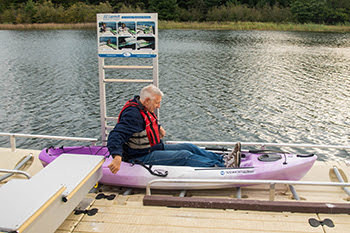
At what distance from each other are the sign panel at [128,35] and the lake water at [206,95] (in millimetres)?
6020

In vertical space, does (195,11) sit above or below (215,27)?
above

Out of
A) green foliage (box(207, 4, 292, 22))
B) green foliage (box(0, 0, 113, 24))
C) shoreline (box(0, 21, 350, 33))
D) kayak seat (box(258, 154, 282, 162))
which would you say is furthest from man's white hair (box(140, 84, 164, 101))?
green foliage (box(207, 4, 292, 22))

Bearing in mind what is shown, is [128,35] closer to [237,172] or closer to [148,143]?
[148,143]

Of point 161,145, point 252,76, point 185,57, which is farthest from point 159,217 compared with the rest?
point 185,57

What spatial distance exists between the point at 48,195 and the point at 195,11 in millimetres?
68529

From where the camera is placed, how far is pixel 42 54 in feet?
87.6

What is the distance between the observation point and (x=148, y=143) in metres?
5.26

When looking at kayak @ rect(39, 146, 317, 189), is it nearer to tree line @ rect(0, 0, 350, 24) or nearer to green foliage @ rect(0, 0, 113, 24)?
tree line @ rect(0, 0, 350, 24)

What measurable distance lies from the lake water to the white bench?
720cm

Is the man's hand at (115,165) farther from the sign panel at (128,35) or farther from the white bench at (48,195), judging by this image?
the sign panel at (128,35)

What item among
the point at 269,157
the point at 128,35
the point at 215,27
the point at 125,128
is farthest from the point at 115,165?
the point at 215,27

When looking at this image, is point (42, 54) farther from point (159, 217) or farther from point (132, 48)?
point (159, 217)

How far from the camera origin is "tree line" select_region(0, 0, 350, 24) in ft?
197

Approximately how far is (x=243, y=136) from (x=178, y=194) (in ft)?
23.3
